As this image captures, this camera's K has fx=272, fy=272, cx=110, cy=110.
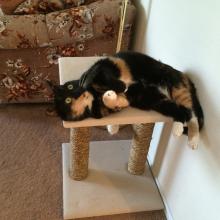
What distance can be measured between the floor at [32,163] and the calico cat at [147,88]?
646 mm

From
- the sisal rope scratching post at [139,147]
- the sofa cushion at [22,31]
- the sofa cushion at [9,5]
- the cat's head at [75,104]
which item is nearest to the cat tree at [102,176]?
the sisal rope scratching post at [139,147]

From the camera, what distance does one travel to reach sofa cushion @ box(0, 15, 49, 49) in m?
1.60

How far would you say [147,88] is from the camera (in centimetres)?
112

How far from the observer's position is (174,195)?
1391 millimetres

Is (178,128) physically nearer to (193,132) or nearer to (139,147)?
(193,132)

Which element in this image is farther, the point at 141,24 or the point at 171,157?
the point at 141,24

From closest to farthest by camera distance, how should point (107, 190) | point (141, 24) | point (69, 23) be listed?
point (107, 190) < point (69, 23) < point (141, 24)

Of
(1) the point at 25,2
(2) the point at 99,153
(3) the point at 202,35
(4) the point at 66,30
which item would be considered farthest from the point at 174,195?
(1) the point at 25,2

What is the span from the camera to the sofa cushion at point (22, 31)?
5.26ft

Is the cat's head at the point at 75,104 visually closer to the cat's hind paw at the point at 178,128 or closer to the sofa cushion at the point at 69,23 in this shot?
the cat's hind paw at the point at 178,128

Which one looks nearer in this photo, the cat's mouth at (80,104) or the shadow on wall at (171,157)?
the cat's mouth at (80,104)

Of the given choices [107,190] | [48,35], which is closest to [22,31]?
[48,35]

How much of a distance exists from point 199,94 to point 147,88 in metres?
0.21

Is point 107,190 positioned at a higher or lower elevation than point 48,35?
lower
